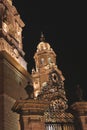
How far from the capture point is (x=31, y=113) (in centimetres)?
1603

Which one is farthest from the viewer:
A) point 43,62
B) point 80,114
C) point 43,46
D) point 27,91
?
point 43,46

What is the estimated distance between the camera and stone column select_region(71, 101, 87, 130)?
16.6m

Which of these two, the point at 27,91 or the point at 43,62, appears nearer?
the point at 27,91

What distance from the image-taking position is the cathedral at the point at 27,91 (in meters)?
16.1

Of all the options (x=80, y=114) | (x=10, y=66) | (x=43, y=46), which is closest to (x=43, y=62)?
(x=43, y=46)

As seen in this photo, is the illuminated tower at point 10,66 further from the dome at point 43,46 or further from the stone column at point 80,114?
the stone column at point 80,114

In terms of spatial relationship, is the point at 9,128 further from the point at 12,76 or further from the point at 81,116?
the point at 81,116

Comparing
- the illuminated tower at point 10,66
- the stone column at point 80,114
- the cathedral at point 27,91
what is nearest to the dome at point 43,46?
the cathedral at point 27,91

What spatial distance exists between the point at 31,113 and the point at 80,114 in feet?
8.97

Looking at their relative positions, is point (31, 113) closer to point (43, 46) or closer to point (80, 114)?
point (80, 114)

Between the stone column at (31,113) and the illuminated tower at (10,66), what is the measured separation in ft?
57.9

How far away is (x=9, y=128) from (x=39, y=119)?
1929 cm

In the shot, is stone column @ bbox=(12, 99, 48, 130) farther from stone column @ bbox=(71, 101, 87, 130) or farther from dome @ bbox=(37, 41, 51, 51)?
dome @ bbox=(37, 41, 51, 51)

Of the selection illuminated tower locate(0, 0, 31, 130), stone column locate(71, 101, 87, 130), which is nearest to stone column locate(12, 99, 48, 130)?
stone column locate(71, 101, 87, 130)
